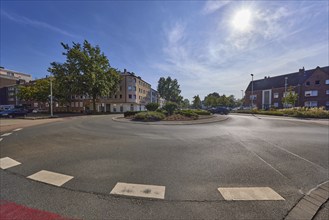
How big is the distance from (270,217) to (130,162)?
3818 millimetres

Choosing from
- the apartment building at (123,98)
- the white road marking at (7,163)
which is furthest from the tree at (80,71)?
the white road marking at (7,163)

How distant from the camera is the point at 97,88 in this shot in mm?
37125

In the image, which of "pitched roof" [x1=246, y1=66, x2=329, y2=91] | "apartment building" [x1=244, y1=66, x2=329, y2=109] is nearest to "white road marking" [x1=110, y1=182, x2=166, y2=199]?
"apartment building" [x1=244, y1=66, x2=329, y2=109]

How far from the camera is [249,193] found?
3314 mm

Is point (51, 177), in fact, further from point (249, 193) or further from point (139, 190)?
point (249, 193)

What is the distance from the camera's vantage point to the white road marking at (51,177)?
3.77 m

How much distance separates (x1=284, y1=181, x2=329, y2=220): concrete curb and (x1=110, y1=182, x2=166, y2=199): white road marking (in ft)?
7.34

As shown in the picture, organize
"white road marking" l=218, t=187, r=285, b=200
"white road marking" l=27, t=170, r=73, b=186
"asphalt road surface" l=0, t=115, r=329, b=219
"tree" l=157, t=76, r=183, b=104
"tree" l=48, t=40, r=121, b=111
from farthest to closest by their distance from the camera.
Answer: "tree" l=157, t=76, r=183, b=104 < "tree" l=48, t=40, r=121, b=111 < "white road marking" l=27, t=170, r=73, b=186 < "white road marking" l=218, t=187, r=285, b=200 < "asphalt road surface" l=0, t=115, r=329, b=219

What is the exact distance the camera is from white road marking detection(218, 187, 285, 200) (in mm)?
3156

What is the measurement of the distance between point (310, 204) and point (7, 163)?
26.5 ft

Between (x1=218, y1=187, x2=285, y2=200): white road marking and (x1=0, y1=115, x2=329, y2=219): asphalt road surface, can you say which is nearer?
(x1=0, y1=115, x2=329, y2=219): asphalt road surface

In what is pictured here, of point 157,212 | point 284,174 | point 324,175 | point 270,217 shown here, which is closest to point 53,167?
point 157,212

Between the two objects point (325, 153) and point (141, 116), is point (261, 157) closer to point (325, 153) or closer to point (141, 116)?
point (325, 153)

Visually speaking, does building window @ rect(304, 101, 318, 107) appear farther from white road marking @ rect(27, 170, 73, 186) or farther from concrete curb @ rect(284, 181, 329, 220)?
white road marking @ rect(27, 170, 73, 186)
